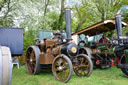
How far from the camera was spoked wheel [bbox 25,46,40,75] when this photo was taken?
193 inches

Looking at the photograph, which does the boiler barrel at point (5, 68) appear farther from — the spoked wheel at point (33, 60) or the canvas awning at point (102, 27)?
the canvas awning at point (102, 27)

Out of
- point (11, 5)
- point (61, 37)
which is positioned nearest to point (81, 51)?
point (61, 37)

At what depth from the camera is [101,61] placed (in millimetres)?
6293

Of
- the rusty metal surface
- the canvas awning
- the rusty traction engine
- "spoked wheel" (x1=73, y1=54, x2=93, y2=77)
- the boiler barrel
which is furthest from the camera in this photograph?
the canvas awning

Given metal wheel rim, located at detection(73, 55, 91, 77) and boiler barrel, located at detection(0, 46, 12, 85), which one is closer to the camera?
boiler barrel, located at detection(0, 46, 12, 85)

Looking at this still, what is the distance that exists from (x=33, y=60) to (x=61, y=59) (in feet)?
5.08

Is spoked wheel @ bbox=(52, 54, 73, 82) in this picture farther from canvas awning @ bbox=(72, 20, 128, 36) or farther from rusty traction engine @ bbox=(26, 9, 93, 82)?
canvas awning @ bbox=(72, 20, 128, 36)

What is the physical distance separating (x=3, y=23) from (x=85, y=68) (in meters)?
5.96

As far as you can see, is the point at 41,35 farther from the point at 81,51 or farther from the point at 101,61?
the point at 101,61

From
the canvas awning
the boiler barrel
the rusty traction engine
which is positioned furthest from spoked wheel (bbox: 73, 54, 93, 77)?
the boiler barrel

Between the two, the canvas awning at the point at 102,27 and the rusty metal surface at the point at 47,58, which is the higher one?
the canvas awning at the point at 102,27

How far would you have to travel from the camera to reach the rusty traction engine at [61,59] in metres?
3.95

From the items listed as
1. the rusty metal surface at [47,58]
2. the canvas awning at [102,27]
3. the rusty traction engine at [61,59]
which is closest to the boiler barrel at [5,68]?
the rusty traction engine at [61,59]

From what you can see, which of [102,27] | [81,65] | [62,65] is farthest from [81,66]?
[102,27]
